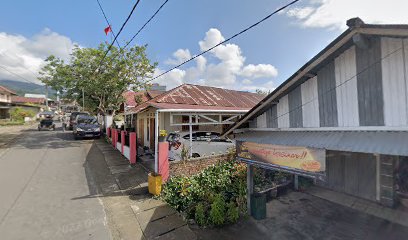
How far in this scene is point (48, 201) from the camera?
671 centimetres

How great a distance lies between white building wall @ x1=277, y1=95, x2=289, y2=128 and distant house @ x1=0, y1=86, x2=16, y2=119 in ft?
160

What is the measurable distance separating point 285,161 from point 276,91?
1.59m

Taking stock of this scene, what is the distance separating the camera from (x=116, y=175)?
9219mm

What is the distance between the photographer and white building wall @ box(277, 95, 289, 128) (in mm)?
5228

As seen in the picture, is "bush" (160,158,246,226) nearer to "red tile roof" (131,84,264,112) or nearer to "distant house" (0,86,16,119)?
"red tile roof" (131,84,264,112)

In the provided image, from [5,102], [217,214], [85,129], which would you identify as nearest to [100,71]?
[85,129]

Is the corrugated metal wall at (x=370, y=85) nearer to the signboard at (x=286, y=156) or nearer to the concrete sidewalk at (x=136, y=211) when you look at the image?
the signboard at (x=286, y=156)

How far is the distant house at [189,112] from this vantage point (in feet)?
35.5

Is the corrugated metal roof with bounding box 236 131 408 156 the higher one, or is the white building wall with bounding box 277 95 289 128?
the white building wall with bounding box 277 95 289 128

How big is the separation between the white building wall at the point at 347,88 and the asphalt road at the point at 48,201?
19.0 ft

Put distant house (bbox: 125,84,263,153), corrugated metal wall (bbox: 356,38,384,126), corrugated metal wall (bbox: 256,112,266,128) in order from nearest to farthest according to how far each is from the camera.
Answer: corrugated metal wall (bbox: 356,38,384,126)
corrugated metal wall (bbox: 256,112,266,128)
distant house (bbox: 125,84,263,153)

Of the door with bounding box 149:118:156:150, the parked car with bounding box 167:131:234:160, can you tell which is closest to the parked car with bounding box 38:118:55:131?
the door with bounding box 149:118:156:150

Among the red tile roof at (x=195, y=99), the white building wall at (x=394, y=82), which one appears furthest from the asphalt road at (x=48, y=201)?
the white building wall at (x=394, y=82)

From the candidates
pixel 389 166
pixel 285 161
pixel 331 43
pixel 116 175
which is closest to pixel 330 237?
pixel 285 161
